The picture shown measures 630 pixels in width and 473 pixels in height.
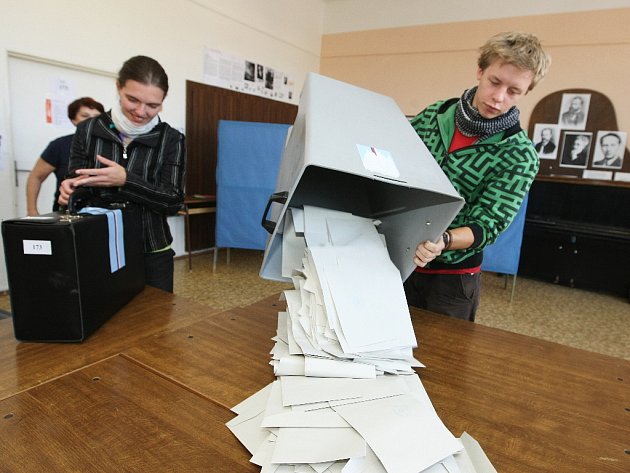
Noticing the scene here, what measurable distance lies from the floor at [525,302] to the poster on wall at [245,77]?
1.89 metres

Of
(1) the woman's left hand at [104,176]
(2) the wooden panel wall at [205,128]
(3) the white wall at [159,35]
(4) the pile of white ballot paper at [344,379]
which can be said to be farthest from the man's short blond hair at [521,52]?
(2) the wooden panel wall at [205,128]

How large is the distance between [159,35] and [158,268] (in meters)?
3.14

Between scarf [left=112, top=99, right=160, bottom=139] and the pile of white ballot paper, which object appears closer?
the pile of white ballot paper

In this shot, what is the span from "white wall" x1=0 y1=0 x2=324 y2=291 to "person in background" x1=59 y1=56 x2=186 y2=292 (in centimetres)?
224

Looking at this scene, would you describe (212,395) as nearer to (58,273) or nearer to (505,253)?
(58,273)

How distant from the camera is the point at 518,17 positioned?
15.3 feet

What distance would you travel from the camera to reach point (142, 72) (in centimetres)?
122

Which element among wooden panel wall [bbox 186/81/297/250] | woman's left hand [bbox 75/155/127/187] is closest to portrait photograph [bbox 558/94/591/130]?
wooden panel wall [bbox 186/81/297/250]

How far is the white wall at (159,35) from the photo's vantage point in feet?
9.63

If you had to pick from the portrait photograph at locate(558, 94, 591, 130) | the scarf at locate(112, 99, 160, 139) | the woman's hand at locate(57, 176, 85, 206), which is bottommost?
the woman's hand at locate(57, 176, 85, 206)

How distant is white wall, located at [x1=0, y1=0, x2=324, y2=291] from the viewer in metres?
2.94

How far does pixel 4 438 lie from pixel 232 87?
4.46m

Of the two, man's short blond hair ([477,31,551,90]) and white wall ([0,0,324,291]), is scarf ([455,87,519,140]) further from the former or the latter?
white wall ([0,0,324,291])

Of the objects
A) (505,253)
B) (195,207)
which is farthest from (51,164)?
(505,253)
